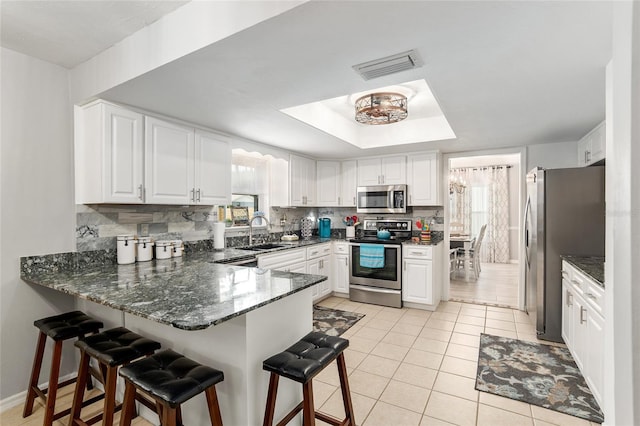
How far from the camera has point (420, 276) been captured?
4234mm

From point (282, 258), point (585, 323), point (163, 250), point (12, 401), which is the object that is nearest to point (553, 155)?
point (585, 323)

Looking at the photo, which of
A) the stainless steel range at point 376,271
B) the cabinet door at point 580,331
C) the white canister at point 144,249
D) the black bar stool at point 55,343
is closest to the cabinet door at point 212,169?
the white canister at point 144,249

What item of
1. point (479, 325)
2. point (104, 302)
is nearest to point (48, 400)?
point (104, 302)

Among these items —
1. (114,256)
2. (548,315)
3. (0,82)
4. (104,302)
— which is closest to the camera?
(104,302)

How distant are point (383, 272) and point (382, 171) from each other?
1502 mm

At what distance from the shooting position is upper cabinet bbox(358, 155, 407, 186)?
4723 millimetres

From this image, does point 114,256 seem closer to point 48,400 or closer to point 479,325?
point 48,400

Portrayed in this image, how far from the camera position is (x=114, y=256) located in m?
2.73

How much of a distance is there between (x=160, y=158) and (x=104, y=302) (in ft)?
4.94

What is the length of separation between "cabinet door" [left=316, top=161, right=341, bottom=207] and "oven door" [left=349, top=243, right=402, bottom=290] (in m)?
0.93

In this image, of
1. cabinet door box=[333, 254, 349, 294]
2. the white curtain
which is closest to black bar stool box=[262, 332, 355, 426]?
cabinet door box=[333, 254, 349, 294]

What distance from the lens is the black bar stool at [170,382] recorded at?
1.35 metres

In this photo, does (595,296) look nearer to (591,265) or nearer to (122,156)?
(591,265)

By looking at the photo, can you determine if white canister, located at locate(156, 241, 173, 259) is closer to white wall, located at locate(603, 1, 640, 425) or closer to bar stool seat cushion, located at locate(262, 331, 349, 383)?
bar stool seat cushion, located at locate(262, 331, 349, 383)
